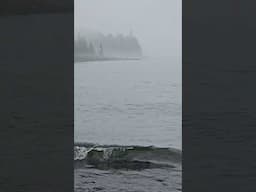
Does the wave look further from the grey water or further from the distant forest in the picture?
the distant forest

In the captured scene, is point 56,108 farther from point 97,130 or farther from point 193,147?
point 97,130

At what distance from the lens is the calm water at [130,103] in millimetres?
5309

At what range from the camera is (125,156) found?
17.3 ft

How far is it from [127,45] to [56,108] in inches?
114

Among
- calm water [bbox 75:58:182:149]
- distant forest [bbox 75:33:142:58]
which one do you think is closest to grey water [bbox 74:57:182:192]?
calm water [bbox 75:58:182:149]

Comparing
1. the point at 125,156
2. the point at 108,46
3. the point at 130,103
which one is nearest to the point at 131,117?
the point at 130,103

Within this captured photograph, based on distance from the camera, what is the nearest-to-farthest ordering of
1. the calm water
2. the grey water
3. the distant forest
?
1. the grey water
2. the calm water
3. the distant forest

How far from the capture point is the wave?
17.2ft

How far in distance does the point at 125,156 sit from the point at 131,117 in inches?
21.6

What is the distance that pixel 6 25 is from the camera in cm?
303

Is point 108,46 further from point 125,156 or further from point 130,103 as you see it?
point 125,156

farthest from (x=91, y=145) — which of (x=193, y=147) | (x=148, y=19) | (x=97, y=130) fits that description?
(x=193, y=147)

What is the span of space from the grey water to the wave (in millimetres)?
21

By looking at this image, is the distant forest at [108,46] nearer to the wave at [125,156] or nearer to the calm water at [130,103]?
the calm water at [130,103]
